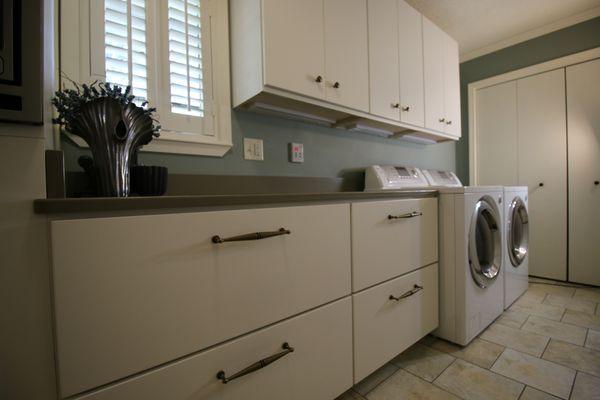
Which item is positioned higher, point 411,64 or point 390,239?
point 411,64

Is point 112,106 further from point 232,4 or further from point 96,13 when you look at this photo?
point 232,4

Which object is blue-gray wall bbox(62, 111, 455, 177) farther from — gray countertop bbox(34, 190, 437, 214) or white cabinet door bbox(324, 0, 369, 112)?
gray countertop bbox(34, 190, 437, 214)

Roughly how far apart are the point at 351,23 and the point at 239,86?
72 cm

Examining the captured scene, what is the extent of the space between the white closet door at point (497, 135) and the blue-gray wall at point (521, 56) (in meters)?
0.12

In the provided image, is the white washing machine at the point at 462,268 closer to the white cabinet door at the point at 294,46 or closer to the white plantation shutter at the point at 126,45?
the white cabinet door at the point at 294,46

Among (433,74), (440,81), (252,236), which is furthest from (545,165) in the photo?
(252,236)

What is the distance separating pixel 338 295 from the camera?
95 centimetres

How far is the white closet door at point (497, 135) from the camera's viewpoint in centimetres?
265

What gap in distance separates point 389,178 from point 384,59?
0.75m

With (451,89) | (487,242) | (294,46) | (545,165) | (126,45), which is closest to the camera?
(126,45)

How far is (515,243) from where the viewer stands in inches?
78.0

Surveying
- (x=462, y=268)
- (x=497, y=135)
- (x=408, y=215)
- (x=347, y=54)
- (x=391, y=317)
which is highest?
(x=347, y=54)

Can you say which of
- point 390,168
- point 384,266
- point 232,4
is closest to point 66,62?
point 232,4

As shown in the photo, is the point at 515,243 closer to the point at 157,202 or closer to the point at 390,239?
the point at 390,239
